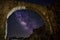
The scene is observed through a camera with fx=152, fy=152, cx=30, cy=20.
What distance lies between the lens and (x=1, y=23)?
250 inches

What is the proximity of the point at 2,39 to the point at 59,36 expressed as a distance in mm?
2889

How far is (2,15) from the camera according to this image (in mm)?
6414

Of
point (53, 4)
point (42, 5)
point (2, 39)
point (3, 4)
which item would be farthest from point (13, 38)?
point (53, 4)

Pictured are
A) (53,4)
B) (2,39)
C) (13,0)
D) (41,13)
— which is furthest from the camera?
(53,4)

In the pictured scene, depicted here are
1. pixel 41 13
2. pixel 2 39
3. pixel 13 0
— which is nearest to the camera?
pixel 2 39

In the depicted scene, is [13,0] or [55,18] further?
[55,18]

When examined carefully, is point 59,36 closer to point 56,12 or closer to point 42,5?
point 56,12

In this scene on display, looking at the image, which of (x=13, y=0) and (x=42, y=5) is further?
(x=42, y=5)

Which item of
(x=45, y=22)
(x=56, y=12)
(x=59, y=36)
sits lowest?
(x=59, y=36)

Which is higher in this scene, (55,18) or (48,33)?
(55,18)

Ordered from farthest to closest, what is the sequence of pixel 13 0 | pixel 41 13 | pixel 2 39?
1. pixel 41 13
2. pixel 13 0
3. pixel 2 39

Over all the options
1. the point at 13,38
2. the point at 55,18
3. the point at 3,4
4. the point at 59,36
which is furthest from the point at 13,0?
the point at 59,36

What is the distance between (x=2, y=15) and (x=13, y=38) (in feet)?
4.02

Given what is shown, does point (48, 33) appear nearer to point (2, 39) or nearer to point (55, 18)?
point (55, 18)
